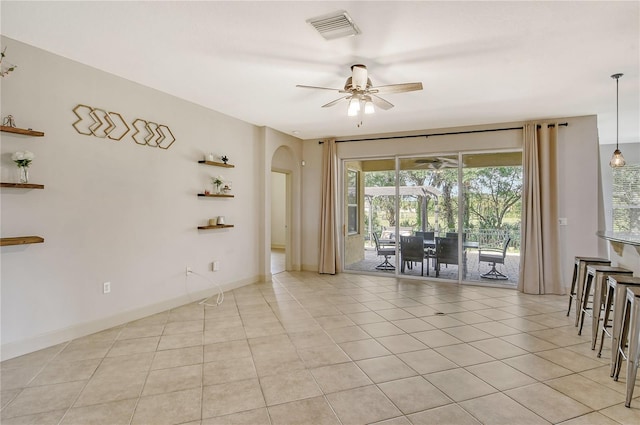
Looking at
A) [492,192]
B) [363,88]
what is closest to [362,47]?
[363,88]

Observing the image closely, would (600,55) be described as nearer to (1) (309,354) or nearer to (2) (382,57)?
(2) (382,57)

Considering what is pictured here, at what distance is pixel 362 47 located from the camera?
2.97 metres

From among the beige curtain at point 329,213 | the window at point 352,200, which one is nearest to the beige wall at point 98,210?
the beige curtain at point 329,213

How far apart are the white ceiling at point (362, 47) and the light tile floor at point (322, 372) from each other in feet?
9.20

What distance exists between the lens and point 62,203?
3215 millimetres

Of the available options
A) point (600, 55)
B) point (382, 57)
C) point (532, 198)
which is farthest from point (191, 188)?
point (532, 198)

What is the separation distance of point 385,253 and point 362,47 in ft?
14.8

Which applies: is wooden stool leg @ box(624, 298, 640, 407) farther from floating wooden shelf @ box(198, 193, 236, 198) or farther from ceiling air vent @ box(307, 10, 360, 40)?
floating wooden shelf @ box(198, 193, 236, 198)

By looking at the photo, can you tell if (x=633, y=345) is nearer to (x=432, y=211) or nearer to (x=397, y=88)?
(x=397, y=88)

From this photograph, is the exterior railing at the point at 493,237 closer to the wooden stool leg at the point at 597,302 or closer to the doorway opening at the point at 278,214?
the wooden stool leg at the point at 597,302

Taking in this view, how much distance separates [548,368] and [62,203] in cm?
469

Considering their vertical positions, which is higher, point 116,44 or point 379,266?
point 116,44

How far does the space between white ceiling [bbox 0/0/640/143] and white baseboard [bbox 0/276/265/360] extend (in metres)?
2.68

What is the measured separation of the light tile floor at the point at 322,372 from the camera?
2191 mm
